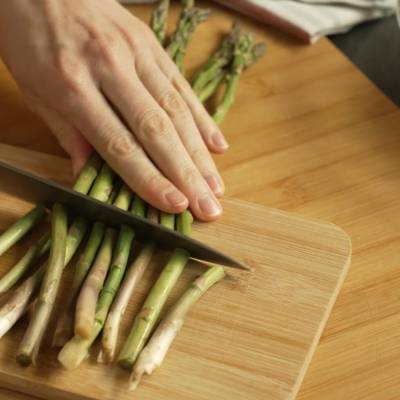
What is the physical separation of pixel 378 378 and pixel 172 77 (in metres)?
0.98

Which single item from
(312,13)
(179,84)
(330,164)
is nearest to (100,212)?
(179,84)

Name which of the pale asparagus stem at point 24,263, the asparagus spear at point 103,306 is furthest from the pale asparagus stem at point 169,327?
the pale asparagus stem at point 24,263

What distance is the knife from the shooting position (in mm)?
1785

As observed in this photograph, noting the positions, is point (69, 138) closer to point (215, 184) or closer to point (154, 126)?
point (154, 126)

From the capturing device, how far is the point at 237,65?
2508 millimetres

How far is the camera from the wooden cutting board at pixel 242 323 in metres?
1.58

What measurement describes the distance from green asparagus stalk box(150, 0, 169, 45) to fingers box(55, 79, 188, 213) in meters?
0.56

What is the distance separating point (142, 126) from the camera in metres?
2.03

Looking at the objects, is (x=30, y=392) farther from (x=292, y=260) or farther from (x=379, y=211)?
(x=379, y=211)

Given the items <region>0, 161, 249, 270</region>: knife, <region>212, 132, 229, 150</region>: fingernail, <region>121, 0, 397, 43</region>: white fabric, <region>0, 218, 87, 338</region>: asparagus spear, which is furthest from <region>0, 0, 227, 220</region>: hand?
<region>121, 0, 397, 43</region>: white fabric

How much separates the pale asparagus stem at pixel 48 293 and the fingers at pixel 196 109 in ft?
1.64

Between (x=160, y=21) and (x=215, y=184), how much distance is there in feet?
2.66

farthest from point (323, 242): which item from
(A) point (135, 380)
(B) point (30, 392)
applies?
(B) point (30, 392)

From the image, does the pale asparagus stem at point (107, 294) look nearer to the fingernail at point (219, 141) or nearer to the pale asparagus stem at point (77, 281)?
the pale asparagus stem at point (77, 281)
